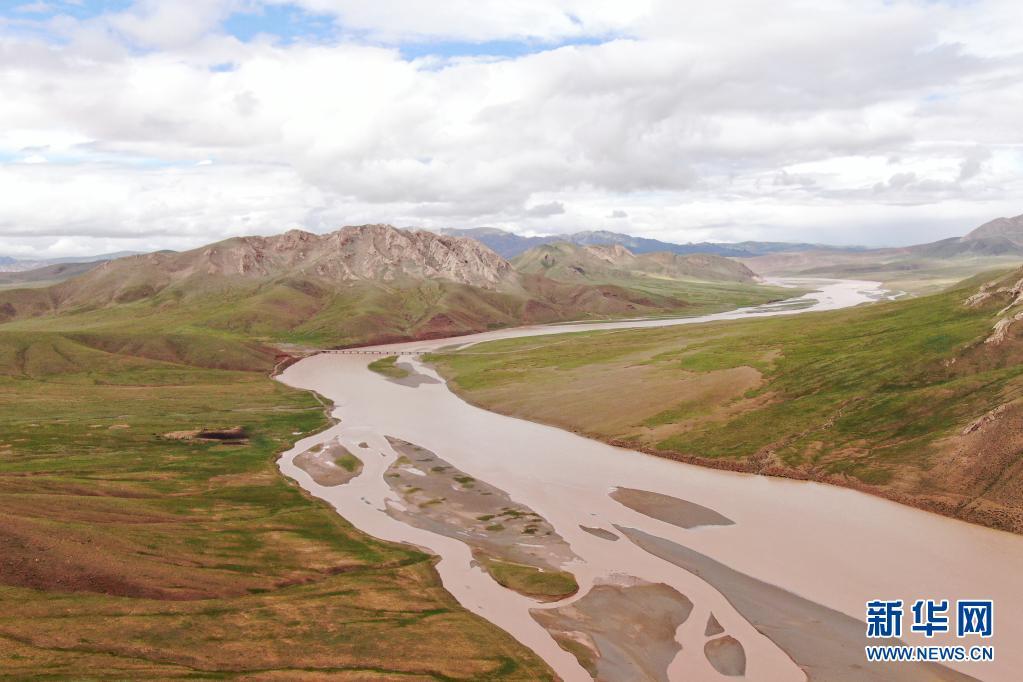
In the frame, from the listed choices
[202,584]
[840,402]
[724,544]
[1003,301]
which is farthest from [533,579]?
[1003,301]

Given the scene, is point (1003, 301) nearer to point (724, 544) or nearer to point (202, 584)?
point (724, 544)

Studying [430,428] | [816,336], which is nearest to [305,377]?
[430,428]

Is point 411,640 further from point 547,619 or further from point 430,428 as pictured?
point 430,428

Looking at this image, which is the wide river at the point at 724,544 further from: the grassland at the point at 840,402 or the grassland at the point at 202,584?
the grassland at the point at 202,584

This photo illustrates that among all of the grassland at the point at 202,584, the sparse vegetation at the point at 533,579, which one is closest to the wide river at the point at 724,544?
the sparse vegetation at the point at 533,579

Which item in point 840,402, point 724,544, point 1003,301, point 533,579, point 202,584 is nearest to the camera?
point 202,584

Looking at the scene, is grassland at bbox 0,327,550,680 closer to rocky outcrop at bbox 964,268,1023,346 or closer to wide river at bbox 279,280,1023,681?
wide river at bbox 279,280,1023,681
